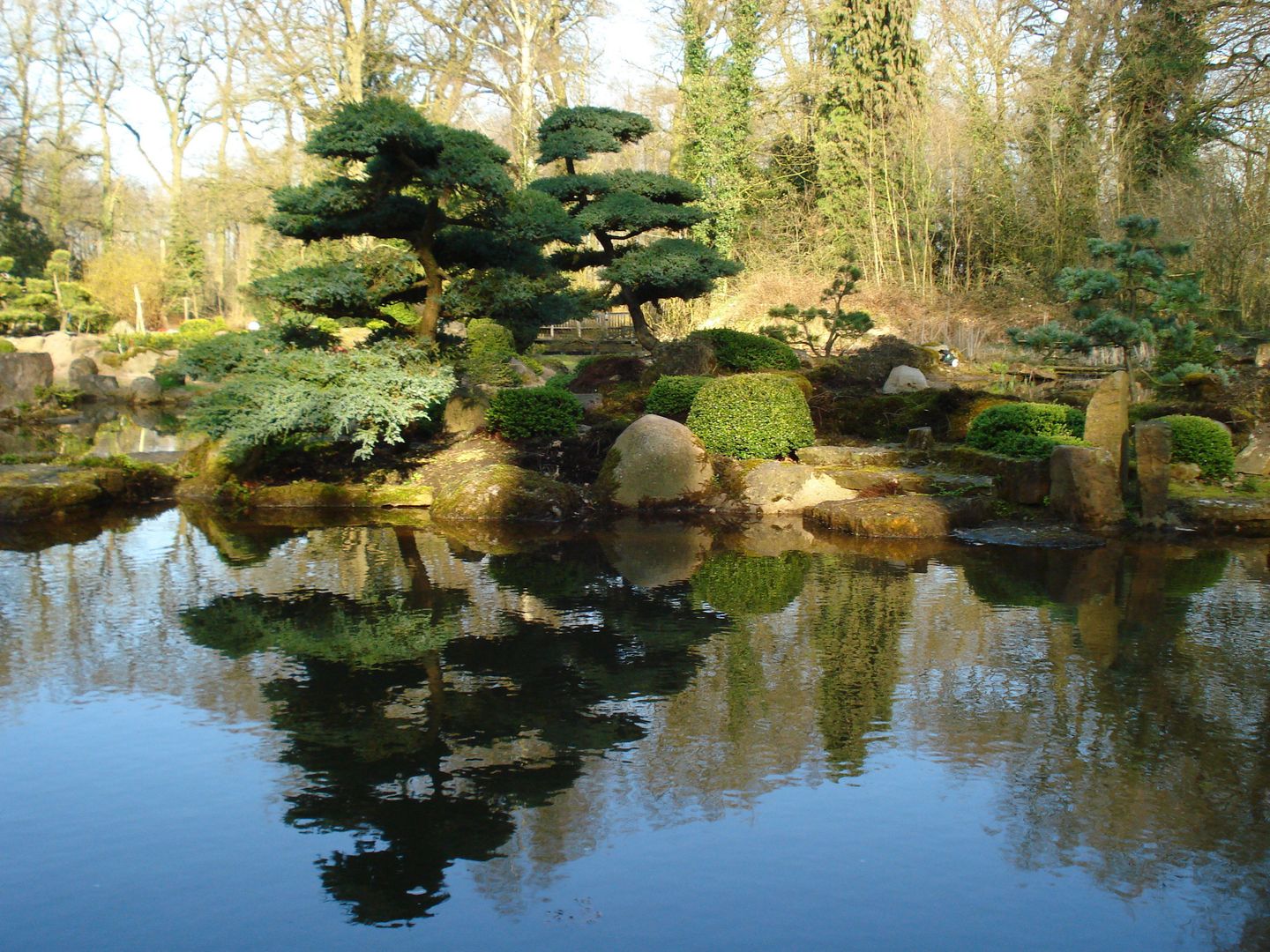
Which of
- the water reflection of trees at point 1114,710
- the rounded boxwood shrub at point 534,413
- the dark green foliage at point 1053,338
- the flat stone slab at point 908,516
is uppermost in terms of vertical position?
the dark green foliage at point 1053,338

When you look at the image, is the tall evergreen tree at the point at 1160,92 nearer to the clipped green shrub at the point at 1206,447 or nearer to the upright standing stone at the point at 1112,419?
the clipped green shrub at the point at 1206,447

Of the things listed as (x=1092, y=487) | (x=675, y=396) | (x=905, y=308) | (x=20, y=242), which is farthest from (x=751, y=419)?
(x=20, y=242)

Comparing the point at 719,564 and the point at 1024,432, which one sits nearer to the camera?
the point at 719,564

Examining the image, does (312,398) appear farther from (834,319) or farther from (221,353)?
(834,319)

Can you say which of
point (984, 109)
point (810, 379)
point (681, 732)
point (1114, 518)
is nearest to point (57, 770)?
point (681, 732)

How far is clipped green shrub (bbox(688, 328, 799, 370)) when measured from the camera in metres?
14.8

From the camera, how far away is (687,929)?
9.69ft

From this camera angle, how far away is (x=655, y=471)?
1041 cm

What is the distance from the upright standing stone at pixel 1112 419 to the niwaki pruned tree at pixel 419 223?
226 inches

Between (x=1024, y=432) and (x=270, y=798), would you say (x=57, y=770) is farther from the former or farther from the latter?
(x=1024, y=432)

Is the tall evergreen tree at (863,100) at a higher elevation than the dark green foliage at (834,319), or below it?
higher

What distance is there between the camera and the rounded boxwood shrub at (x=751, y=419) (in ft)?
35.8

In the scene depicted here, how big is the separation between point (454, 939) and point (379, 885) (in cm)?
38

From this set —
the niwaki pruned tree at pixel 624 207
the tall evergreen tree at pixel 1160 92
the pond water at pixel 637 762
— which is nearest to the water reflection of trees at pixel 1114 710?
the pond water at pixel 637 762
